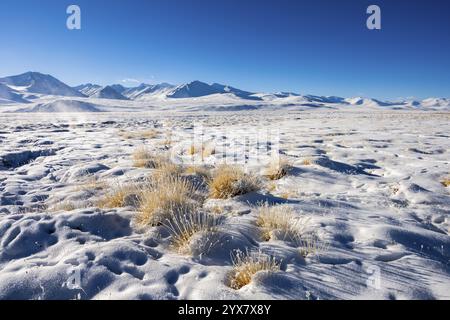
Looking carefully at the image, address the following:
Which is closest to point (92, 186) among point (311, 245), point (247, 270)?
point (247, 270)

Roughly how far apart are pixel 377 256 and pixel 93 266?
3.02 meters

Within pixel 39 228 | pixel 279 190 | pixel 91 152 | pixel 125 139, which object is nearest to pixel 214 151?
pixel 91 152

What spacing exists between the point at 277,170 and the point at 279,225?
10.7 ft

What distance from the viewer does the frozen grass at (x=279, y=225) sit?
4219mm

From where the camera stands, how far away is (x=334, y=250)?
389 centimetres

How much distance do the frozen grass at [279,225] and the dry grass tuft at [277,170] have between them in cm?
281

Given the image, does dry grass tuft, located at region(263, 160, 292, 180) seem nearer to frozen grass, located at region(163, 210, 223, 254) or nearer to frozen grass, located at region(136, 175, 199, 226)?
frozen grass, located at region(136, 175, 199, 226)

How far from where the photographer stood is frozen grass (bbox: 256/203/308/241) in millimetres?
4219

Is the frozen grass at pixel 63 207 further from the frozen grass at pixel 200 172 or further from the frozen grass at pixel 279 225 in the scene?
the frozen grass at pixel 279 225

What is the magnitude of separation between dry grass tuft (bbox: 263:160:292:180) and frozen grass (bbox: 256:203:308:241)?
9.23 ft

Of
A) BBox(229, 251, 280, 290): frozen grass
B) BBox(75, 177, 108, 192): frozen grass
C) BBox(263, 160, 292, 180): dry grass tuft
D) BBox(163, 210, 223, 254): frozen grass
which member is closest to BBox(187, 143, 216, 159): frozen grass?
BBox(263, 160, 292, 180): dry grass tuft

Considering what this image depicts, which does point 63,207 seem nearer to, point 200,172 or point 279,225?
point 200,172

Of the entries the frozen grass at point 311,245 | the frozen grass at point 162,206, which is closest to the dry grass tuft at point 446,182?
the frozen grass at point 311,245
